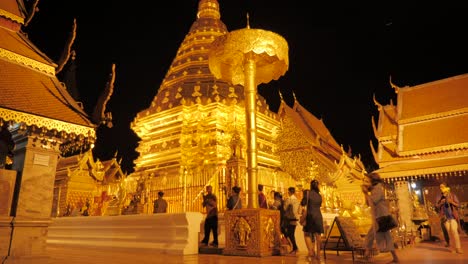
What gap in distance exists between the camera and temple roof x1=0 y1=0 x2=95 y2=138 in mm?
4781

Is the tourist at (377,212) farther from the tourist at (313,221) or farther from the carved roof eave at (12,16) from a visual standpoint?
the carved roof eave at (12,16)

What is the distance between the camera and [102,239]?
26.5ft

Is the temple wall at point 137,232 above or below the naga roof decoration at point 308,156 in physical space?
below

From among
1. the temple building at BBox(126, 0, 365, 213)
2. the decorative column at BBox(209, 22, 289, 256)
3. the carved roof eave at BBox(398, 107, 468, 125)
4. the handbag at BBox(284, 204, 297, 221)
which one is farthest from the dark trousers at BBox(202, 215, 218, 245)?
the carved roof eave at BBox(398, 107, 468, 125)

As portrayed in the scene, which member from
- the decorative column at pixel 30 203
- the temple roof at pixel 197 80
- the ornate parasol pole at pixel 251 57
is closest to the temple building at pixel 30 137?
the decorative column at pixel 30 203

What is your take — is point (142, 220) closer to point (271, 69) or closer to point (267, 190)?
point (267, 190)

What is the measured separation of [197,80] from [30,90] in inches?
346

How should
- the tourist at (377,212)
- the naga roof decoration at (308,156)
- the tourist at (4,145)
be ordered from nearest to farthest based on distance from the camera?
the tourist at (377,212) < the tourist at (4,145) < the naga roof decoration at (308,156)

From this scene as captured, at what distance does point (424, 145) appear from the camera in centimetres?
1376

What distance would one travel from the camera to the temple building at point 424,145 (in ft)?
42.5

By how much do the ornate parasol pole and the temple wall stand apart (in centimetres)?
125

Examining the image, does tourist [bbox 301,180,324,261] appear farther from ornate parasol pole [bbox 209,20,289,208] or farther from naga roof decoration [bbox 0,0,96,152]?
naga roof decoration [bbox 0,0,96,152]

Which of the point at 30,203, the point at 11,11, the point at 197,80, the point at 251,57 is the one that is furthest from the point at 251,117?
the point at 197,80

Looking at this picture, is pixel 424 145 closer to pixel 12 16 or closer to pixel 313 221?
pixel 313 221
